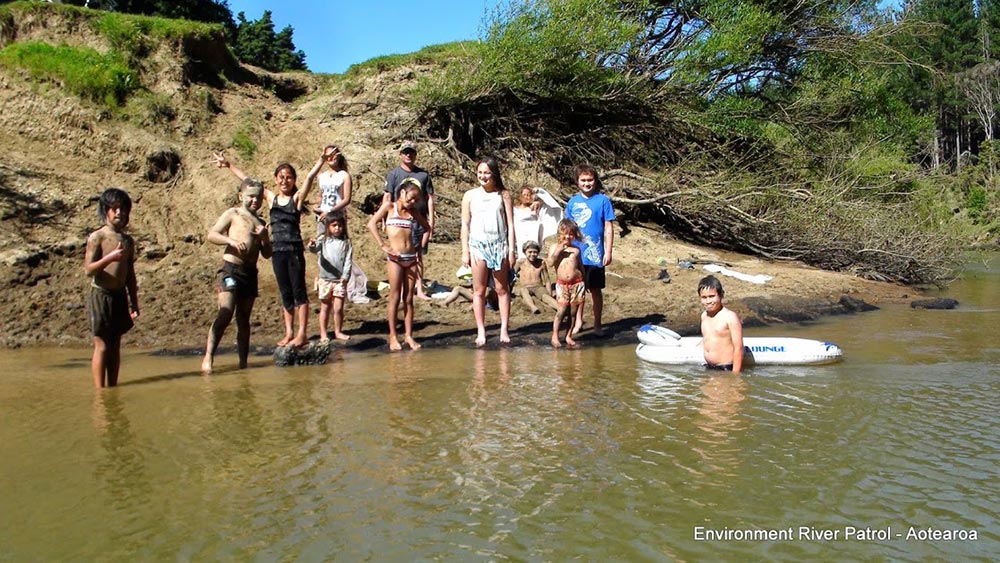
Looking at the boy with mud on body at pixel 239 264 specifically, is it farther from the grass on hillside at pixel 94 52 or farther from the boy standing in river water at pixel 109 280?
the grass on hillside at pixel 94 52

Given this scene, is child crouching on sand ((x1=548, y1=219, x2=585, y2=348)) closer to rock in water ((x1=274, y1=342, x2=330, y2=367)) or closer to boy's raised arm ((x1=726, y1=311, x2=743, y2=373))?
boy's raised arm ((x1=726, y1=311, x2=743, y2=373))

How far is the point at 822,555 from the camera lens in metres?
A: 3.04

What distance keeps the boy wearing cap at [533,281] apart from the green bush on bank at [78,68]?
7351mm

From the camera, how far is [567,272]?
7.89m

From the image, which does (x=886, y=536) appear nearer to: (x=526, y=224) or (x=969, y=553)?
(x=969, y=553)

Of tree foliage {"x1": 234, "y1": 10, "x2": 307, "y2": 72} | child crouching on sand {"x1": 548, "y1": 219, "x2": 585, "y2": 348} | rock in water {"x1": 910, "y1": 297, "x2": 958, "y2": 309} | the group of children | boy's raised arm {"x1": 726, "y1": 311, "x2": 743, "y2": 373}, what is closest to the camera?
the group of children

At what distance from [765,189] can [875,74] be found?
14.2 feet

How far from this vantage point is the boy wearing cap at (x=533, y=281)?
9406 millimetres

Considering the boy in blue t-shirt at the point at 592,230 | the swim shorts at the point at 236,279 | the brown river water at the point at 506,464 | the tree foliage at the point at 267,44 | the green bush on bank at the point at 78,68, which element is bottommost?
the brown river water at the point at 506,464

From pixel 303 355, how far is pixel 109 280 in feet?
5.45

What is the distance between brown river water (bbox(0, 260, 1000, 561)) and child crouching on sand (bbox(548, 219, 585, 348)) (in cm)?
129

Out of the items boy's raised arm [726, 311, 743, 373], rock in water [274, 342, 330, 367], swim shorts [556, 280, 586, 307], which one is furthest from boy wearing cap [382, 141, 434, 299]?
boy's raised arm [726, 311, 743, 373]

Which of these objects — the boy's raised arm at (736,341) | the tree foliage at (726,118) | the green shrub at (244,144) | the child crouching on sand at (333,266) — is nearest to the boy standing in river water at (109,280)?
the child crouching on sand at (333,266)

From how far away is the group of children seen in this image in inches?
239
